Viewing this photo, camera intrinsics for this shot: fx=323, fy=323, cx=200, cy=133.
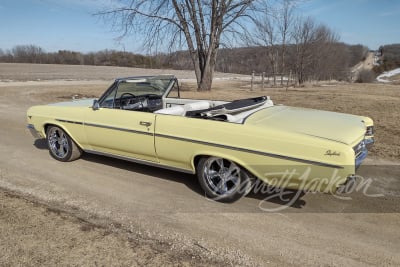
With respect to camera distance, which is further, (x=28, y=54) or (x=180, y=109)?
(x=28, y=54)

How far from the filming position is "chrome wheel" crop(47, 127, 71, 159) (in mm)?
5121

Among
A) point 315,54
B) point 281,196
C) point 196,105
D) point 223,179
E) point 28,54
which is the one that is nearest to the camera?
point 223,179

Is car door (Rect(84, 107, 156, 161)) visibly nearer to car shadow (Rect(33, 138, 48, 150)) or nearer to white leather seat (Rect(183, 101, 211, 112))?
white leather seat (Rect(183, 101, 211, 112))

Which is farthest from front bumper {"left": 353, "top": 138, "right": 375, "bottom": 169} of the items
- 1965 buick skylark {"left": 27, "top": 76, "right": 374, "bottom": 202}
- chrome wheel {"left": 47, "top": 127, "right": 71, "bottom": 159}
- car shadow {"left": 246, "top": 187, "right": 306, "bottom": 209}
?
chrome wheel {"left": 47, "top": 127, "right": 71, "bottom": 159}

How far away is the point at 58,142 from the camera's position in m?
5.24

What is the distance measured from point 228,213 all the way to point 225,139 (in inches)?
30.7

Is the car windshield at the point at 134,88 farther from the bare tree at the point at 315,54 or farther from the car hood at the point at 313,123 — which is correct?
the bare tree at the point at 315,54

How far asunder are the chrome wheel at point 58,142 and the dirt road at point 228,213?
0.77 ft

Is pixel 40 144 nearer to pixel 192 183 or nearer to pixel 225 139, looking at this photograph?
pixel 192 183

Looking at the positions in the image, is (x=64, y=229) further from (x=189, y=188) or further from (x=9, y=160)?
(x=9, y=160)

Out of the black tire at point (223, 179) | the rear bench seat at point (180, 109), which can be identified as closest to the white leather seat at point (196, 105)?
the rear bench seat at point (180, 109)

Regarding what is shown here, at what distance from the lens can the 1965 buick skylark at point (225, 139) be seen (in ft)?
9.96

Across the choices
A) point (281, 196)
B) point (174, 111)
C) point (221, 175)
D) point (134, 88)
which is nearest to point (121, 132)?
point (174, 111)

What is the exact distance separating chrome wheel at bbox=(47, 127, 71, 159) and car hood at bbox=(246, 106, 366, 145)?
3110 mm
